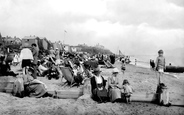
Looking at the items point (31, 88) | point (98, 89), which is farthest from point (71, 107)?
point (31, 88)

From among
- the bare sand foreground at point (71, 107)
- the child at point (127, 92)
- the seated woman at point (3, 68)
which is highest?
the seated woman at point (3, 68)

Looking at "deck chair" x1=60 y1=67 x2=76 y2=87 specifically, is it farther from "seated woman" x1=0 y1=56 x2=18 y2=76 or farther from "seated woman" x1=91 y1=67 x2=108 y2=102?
"seated woman" x1=0 y1=56 x2=18 y2=76

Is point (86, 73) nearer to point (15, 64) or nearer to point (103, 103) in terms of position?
point (103, 103)

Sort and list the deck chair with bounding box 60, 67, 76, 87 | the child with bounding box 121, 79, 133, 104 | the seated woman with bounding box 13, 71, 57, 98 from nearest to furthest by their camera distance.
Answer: the child with bounding box 121, 79, 133, 104 → the seated woman with bounding box 13, 71, 57, 98 → the deck chair with bounding box 60, 67, 76, 87

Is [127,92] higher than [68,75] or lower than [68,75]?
lower

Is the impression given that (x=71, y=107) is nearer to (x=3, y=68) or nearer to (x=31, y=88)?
(x=31, y=88)

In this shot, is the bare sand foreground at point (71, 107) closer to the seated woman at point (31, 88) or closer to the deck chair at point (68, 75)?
the seated woman at point (31, 88)

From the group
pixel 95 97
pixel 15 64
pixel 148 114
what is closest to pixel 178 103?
pixel 148 114

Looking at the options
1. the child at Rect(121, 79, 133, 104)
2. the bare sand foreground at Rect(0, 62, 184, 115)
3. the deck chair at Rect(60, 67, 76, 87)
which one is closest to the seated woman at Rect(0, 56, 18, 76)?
the deck chair at Rect(60, 67, 76, 87)

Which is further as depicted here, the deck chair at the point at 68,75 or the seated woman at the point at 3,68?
the seated woman at the point at 3,68

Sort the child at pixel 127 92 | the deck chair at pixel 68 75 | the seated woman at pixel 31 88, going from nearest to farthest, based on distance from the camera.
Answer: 1. the child at pixel 127 92
2. the seated woman at pixel 31 88
3. the deck chair at pixel 68 75

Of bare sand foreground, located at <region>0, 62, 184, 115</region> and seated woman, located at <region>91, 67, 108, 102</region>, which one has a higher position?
seated woman, located at <region>91, 67, 108, 102</region>

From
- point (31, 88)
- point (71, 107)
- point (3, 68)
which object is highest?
point (3, 68)

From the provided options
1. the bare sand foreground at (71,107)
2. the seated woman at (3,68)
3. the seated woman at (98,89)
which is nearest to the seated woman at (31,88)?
the bare sand foreground at (71,107)
